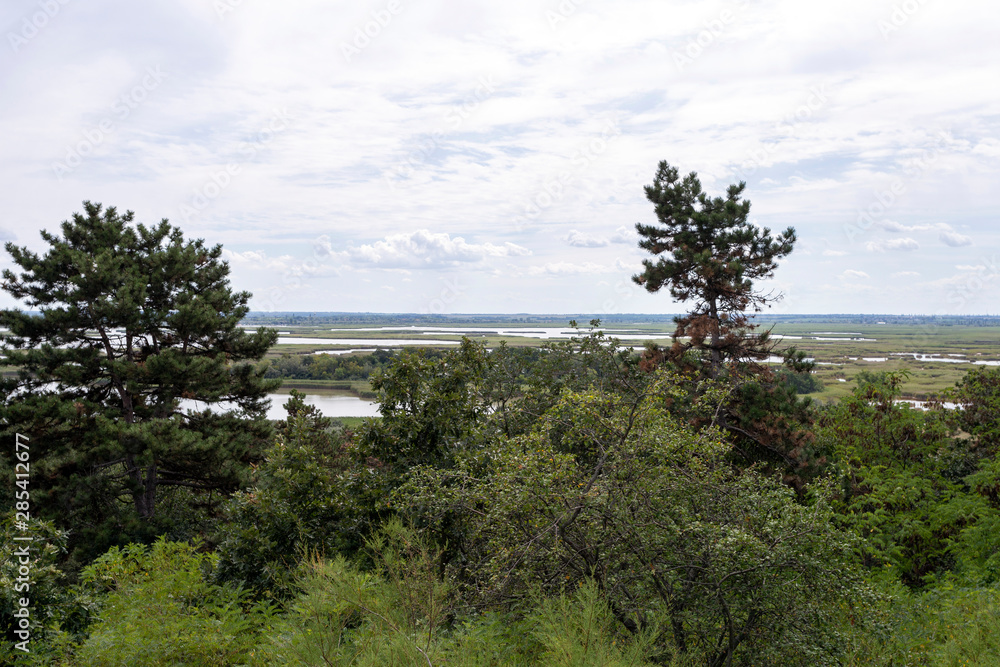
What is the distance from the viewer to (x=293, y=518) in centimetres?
873

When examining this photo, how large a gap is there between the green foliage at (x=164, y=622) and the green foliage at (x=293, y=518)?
1.54ft

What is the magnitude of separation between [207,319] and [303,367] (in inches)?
2279

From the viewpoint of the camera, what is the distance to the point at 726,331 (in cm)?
1797

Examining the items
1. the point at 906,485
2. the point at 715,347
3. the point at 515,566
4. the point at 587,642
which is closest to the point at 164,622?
the point at 515,566

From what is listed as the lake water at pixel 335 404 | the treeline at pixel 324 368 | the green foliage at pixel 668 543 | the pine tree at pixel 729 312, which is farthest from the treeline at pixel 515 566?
the treeline at pixel 324 368

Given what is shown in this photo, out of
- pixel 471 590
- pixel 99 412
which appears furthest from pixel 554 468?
pixel 99 412

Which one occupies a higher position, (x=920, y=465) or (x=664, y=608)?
(x=664, y=608)

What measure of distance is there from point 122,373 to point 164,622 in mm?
15489

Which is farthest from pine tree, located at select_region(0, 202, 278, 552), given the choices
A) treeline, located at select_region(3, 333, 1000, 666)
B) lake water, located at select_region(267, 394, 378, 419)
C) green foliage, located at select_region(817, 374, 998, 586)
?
lake water, located at select_region(267, 394, 378, 419)

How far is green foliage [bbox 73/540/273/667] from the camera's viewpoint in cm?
541

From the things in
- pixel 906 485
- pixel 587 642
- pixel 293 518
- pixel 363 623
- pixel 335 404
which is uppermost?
pixel 587 642

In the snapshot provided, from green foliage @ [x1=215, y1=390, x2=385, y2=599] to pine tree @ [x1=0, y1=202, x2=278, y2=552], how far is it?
10.9 meters

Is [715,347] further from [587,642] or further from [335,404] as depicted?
[335,404]

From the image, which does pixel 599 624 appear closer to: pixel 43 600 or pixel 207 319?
pixel 43 600
